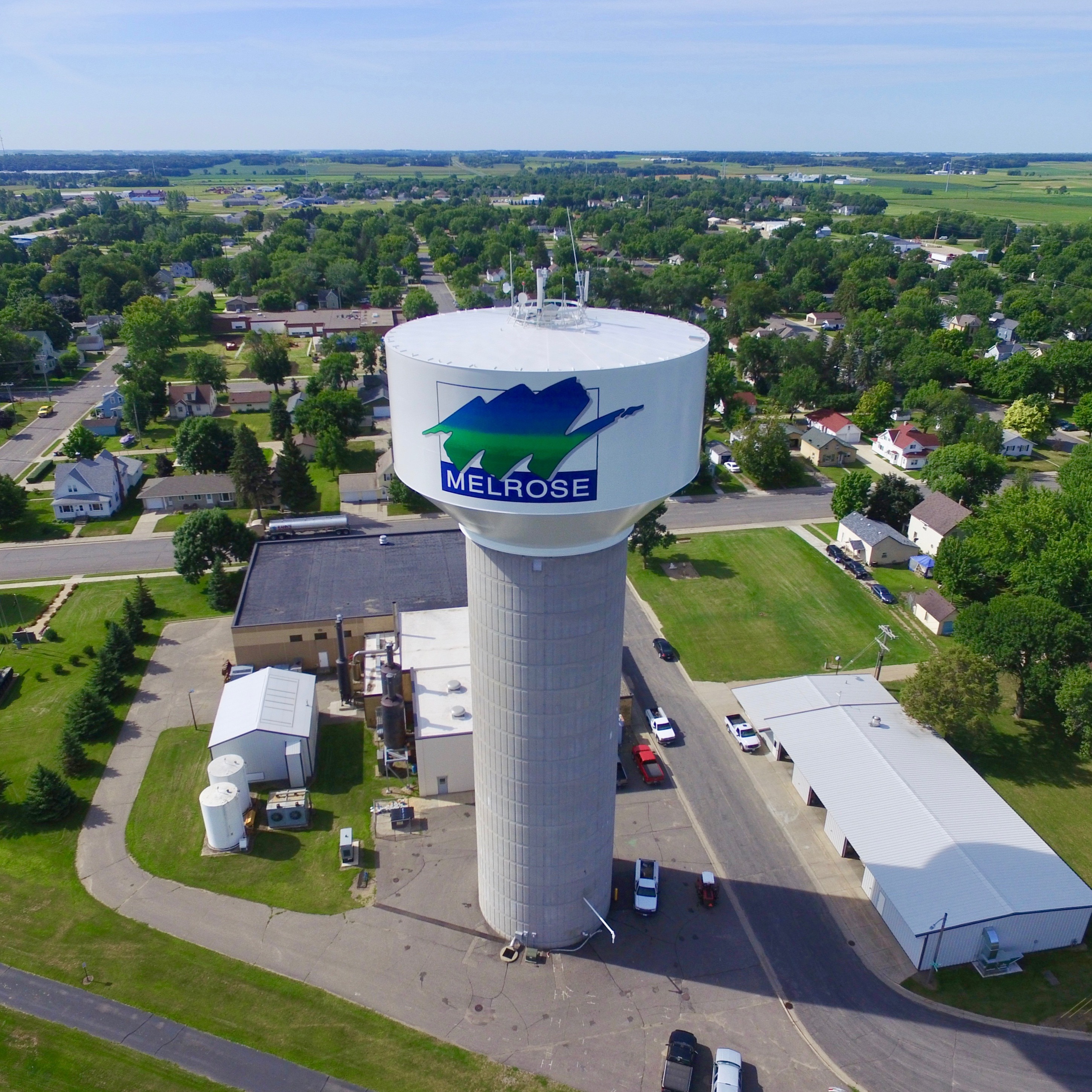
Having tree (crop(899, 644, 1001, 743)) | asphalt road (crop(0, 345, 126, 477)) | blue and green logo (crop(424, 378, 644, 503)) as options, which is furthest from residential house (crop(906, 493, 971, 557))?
asphalt road (crop(0, 345, 126, 477))

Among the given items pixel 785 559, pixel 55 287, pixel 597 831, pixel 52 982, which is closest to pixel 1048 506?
pixel 785 559

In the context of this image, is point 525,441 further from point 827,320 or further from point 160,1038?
point 827,320

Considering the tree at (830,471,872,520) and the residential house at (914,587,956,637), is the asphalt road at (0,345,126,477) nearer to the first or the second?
the tree at (830,471,872,520)

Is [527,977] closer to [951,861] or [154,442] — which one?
[951,861]

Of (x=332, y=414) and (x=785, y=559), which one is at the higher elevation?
(x=332, y=414)

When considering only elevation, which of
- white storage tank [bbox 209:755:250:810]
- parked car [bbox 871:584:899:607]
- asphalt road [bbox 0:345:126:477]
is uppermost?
asphalt road [bbox 0:345:126:477]

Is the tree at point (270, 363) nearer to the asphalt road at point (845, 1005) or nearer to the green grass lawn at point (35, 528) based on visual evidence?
the green grass lawn at point (35, 528)
